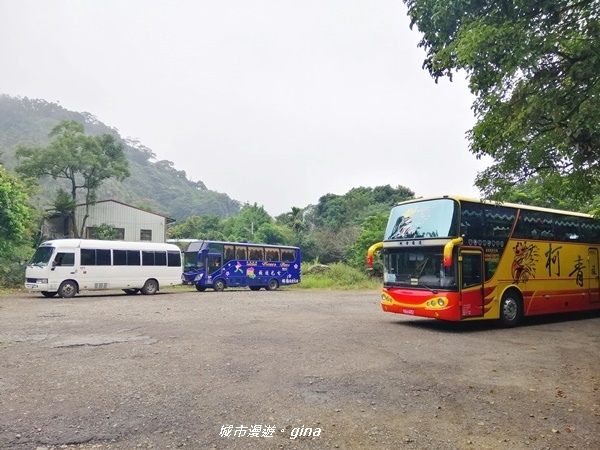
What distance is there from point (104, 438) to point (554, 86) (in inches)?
269

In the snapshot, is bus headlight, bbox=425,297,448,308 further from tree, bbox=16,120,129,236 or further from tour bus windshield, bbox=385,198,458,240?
tree, bbox=16,120,129,236

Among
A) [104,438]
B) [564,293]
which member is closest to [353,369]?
[104,438]

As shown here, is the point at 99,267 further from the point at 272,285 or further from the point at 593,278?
the point at 593,278

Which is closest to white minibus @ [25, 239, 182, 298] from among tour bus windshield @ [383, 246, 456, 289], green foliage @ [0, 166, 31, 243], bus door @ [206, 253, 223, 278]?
bus door @ [206, 253, 223, 278]

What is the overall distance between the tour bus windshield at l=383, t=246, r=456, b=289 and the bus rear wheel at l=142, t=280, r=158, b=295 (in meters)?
13.9

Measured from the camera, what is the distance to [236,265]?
25.3 m

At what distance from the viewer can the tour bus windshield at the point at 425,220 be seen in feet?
33.4

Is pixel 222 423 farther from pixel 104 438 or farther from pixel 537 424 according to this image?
pixel 537 424

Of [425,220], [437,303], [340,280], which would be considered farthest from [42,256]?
[340,280]

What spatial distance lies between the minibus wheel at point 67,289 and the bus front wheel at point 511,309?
16190 mm

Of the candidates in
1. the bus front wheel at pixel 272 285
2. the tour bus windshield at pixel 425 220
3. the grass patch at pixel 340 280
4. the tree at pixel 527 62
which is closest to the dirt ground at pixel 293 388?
the tour bus windshield at pixel 425 220

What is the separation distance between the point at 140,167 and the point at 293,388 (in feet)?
301

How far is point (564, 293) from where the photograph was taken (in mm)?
12430

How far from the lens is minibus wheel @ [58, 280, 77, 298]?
18.5 meters
